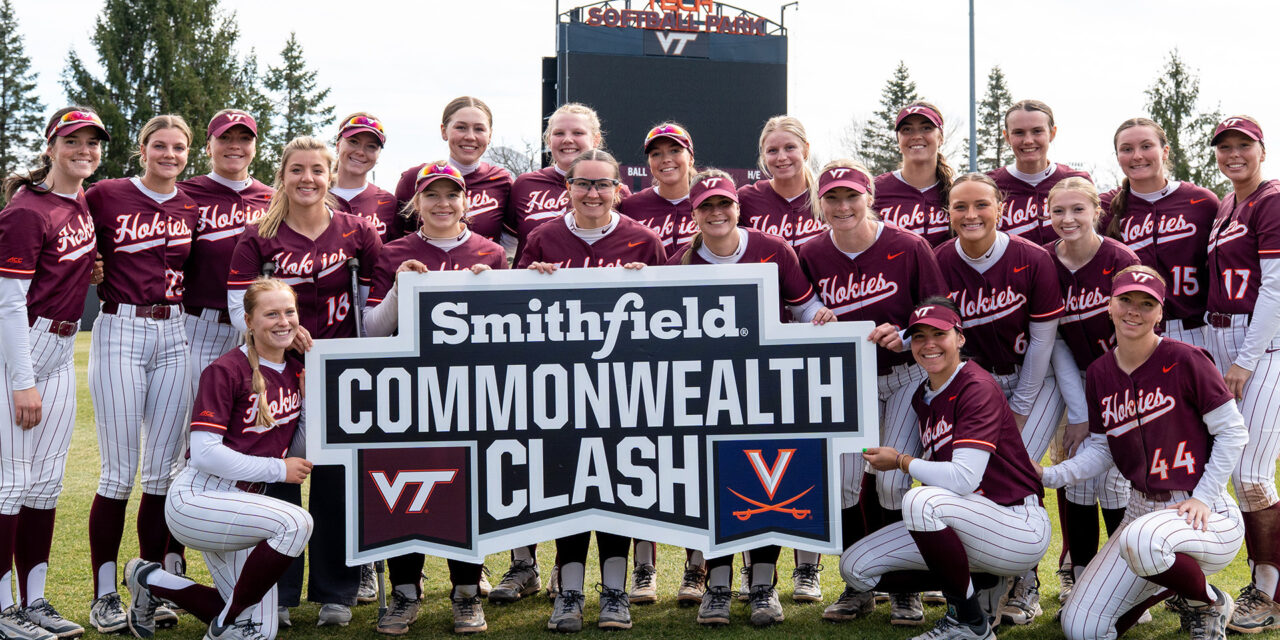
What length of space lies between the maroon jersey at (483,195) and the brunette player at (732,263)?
136 cm

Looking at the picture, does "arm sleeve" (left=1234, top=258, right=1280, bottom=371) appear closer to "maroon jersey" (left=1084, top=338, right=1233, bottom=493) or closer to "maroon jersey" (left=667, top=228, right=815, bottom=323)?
"maroon jersey" (left=1084, top=338, right=1233, bottom=493)

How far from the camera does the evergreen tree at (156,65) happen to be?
111ft

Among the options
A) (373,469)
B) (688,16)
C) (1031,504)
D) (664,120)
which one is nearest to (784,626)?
(1031,504)

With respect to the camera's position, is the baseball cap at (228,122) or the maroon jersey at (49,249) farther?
the baseball cap at (228,122)

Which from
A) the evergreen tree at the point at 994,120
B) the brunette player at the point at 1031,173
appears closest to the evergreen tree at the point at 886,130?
the evergreen tree at the point at 994,120

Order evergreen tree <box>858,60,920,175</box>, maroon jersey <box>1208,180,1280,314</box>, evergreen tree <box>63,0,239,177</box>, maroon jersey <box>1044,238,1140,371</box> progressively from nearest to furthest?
maroon jersey <box>1208,180,1280,314</box>
maroon jersey <box>1044,238,1140,371</box>
evergreen tree <box>63,0,239,177</box>
evergreen tree <box>858,60,920,175</box>

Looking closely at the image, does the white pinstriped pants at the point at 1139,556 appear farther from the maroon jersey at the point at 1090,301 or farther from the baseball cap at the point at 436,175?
the baseball cap at the point at 436,175

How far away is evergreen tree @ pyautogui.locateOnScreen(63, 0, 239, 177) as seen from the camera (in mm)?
33875

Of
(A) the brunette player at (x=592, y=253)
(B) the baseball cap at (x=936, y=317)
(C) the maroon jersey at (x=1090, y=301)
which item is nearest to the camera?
(B) the baseball cap at (x=936, y=317)

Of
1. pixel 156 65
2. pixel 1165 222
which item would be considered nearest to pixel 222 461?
pixel 1165 222

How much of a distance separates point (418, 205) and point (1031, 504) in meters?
2.90

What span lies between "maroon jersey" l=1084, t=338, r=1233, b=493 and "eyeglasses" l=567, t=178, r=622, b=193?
2241 millimetres

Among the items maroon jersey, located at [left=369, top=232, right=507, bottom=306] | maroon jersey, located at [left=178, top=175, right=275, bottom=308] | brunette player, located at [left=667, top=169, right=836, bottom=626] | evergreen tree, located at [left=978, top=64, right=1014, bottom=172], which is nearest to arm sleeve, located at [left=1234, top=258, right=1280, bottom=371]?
brunette player, located at [left=667, top=169, right=836, bottom=626]

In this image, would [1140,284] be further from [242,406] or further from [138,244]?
[138,244]
